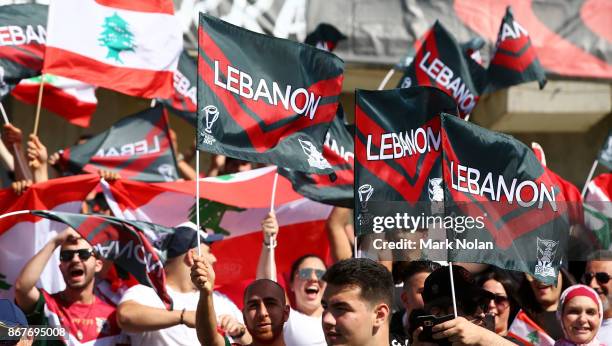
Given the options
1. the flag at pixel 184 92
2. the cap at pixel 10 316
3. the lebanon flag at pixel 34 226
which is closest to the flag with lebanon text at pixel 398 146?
the cap at pixel 10 316

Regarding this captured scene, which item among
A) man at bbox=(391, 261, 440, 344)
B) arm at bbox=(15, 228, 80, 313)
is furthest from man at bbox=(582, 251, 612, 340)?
arm at bbox=(15, 228, 80, 313)

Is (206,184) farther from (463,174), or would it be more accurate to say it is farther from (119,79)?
(463,174)

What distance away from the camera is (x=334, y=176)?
25.9ft

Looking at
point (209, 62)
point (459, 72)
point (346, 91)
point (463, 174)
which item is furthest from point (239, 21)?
point (463, 174)

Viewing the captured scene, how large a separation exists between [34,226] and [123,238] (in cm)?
115

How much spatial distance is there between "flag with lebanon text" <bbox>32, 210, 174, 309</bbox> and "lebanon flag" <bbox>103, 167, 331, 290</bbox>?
1.12 metres

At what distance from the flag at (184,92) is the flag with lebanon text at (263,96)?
2645mm

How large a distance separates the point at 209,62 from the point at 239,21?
16.0 ft

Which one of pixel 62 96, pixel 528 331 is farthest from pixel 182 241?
pixel 62 96

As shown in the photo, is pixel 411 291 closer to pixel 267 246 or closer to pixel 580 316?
pixel 580 316

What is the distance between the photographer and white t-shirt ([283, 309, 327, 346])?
23.4 ft

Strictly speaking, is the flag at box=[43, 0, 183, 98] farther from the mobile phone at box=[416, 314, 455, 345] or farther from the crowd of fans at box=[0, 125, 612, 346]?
the mobile phone at box=[416, 314, 455, 345]

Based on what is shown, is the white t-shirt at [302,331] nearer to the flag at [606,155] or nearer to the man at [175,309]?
the man at [175,309]

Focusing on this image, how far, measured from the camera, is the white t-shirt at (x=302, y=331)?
7.12 meters
